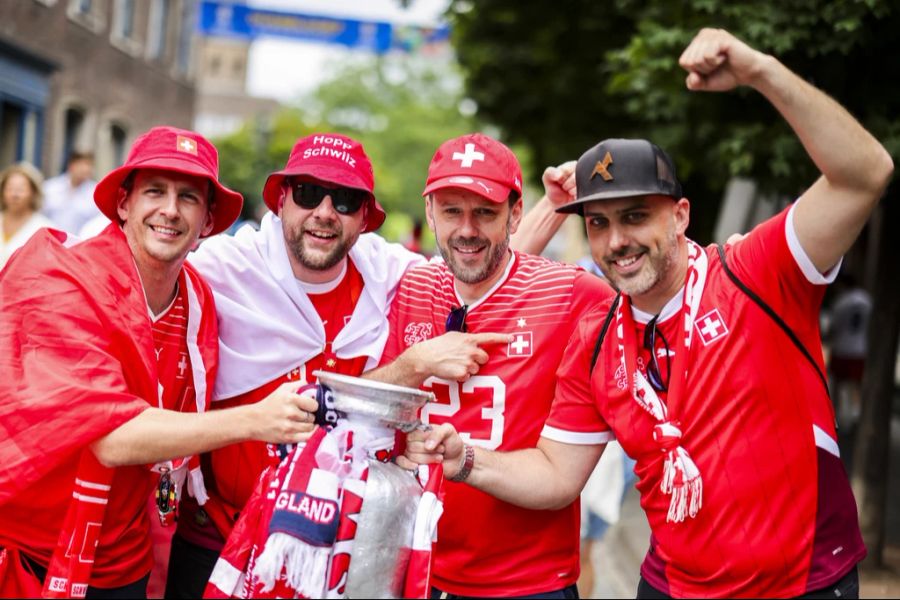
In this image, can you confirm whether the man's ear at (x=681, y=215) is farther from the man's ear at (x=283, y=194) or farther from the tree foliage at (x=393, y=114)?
the tree foliage at (x=393, y=114)

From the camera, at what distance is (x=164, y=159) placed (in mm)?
3457

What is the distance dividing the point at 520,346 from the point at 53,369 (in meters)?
1.55

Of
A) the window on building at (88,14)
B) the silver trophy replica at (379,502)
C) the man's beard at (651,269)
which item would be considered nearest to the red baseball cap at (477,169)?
the man's beard at (651,269)

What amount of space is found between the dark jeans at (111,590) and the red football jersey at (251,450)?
37 cm

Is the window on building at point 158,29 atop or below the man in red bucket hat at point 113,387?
atop

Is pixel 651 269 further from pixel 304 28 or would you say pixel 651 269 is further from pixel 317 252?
pixel 304 28

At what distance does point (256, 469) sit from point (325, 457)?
3.67ft

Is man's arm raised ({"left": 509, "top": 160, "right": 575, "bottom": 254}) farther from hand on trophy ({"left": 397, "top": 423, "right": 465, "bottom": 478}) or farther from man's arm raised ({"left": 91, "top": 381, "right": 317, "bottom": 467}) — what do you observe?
man's arm raised ({"left": 91, "top": 381, "right": 317, "bottom": 467})

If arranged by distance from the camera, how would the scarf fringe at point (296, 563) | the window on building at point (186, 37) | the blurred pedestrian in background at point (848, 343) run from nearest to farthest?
the scarf fringe at point (296, 563) < the blurred pedestrian in background at point (848, 343) < the window on building at point (186, 37)

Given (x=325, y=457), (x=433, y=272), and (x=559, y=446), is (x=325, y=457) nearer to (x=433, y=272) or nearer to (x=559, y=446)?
(x=559, y=446)

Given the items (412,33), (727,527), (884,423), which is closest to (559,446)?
(727,527)

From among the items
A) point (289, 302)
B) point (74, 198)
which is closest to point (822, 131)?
point (289, 302)

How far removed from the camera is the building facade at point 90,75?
19141mm

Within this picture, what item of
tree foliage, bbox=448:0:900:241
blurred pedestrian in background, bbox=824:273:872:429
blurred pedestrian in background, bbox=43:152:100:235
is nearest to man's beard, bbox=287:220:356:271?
tree foliage, bbox=448:0:900:241
